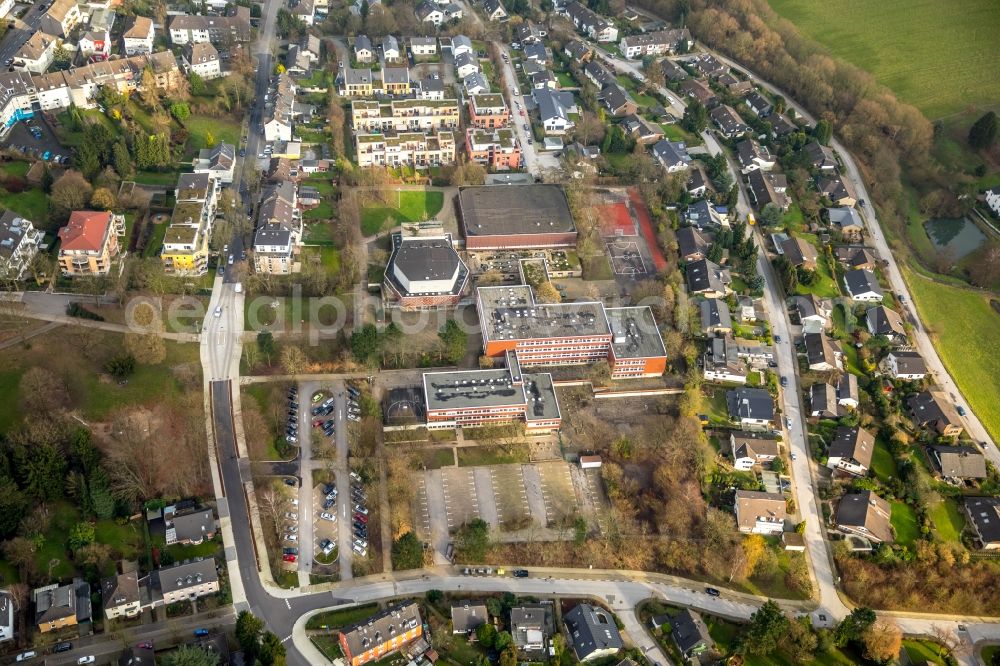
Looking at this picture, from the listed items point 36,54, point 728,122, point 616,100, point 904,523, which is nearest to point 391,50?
point 616,100

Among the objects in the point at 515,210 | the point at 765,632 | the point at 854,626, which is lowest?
the point at 765,632

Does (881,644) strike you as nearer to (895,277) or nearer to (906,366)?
(906,366)

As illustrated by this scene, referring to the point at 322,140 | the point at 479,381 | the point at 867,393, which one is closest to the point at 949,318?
the point at 867,393

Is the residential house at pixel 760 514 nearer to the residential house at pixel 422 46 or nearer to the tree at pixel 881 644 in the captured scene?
the tree at pixel 881 644

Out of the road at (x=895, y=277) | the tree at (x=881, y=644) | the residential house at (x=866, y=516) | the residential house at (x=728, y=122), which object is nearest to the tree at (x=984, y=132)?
the road at (x=895, y=277)

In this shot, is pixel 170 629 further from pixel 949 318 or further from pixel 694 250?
pixel 949 318
